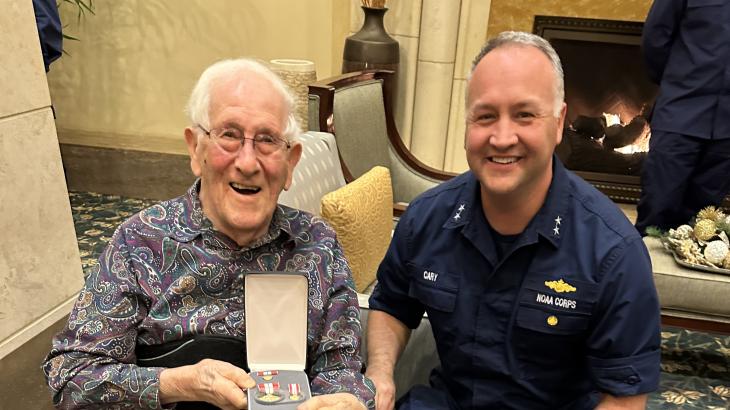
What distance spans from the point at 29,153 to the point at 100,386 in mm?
1236

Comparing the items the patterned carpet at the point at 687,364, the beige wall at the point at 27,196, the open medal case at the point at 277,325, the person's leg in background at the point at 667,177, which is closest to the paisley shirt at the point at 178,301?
the open medal case at the point at 277,325

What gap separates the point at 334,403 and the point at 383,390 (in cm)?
24

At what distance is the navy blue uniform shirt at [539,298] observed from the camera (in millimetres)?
1109

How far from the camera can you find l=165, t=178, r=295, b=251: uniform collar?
1121 millimetres

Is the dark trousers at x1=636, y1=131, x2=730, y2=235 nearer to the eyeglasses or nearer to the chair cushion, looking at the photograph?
the chair cushion

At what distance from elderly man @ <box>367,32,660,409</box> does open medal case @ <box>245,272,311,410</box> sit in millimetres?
284

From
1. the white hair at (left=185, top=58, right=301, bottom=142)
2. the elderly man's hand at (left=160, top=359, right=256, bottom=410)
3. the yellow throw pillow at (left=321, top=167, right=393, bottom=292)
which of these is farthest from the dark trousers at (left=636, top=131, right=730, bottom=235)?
the elderly man's hand at (left=160, top=359, right=256, bottom=410)

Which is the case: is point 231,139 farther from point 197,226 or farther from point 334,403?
point 334,403

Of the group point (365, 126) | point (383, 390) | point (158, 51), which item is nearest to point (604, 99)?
point (365, 126)

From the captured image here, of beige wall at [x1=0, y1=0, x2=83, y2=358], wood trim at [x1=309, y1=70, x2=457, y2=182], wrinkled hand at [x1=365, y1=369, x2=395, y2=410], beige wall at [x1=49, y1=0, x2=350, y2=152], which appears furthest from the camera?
beige wall at [x1=49, y1=0, x2=350, y2=152]

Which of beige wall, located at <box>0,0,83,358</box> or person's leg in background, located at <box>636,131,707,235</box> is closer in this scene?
beige wall, located at <box>0,0,83,358</box>

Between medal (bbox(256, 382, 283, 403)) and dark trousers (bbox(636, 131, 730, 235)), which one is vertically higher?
medal (bbox(256, 382, 283, 403))

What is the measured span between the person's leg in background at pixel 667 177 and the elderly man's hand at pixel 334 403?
2.30 meters

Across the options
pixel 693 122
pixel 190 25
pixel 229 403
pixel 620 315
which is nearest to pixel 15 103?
pixel 229 403
